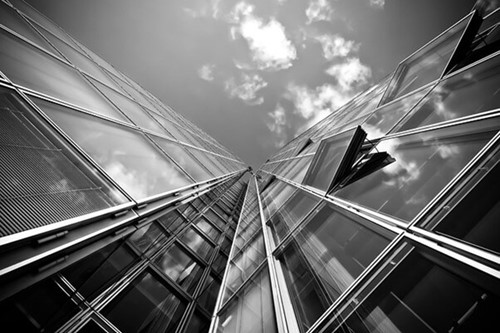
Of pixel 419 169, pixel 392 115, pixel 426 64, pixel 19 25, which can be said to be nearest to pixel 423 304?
pixel 419 169

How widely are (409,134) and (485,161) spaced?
2451 millimetres

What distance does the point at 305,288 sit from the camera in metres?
4.09

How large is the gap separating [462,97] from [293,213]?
197 inches

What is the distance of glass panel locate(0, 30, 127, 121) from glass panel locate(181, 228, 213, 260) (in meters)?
4.19

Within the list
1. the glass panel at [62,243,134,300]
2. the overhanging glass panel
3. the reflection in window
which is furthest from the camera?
the overhanging glass panel

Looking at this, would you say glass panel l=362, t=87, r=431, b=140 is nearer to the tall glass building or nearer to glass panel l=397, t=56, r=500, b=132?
the tall glass building

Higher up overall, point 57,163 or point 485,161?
point 485,161

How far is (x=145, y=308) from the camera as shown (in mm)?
4789

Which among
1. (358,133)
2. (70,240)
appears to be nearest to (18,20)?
(70,240)

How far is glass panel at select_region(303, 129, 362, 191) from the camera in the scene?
6115 mm

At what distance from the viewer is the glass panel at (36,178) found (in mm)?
2436

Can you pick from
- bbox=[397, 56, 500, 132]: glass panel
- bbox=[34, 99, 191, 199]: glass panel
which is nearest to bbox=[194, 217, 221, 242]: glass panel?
bbox=[34, 99, 191, 199]: glass panel

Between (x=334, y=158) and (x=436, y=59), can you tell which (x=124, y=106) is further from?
(x=436, y=59)

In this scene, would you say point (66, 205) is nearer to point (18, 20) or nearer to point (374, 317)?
point (374, 317)
